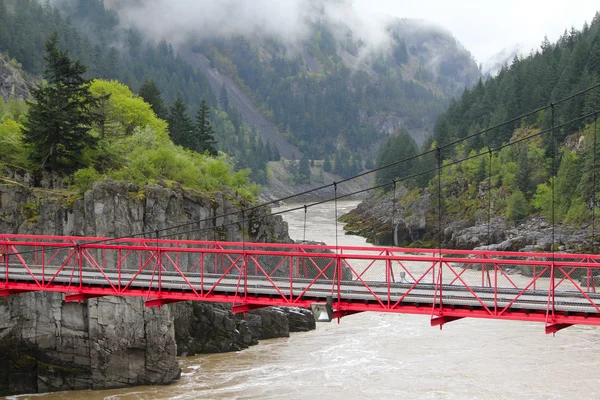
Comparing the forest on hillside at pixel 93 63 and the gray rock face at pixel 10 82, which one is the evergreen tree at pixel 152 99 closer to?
the forest on hillside at pixel 93 63

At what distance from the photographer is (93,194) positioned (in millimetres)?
34844

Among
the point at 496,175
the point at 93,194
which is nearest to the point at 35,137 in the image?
the point at 93,194

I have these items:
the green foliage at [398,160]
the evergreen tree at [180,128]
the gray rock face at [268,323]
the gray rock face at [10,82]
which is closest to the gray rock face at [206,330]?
the gray rock face at [268,323]

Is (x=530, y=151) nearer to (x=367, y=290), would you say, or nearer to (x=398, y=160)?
(x=398, y=160)

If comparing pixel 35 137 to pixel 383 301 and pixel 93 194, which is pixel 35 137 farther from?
pixel 383 301

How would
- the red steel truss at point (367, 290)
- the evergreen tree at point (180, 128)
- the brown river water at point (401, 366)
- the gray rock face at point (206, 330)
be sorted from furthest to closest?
the evergreen tree at point (180, 128) < the gray rock face at point (206, 330) < the brown river water at point (401, 366) < the red steel truss at point (367, 290)

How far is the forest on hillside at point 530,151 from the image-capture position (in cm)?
6506

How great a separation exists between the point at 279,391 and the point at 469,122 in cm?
7406

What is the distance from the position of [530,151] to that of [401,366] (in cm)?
4795

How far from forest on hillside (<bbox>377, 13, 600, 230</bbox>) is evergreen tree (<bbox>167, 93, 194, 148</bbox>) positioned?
58.0ft

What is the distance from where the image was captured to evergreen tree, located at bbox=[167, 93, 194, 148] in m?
60.7

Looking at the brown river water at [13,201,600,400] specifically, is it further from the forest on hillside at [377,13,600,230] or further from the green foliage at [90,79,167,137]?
the forest on hillside at [377,13,600,230]

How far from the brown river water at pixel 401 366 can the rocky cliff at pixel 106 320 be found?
825 millimetres

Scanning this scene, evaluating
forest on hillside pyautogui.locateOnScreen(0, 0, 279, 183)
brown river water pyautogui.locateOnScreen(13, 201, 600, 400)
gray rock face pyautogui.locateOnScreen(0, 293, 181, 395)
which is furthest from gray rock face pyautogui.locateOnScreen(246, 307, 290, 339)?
forest on hillside pyautogui.locateOnScreen(0, 0, 279, 183)
